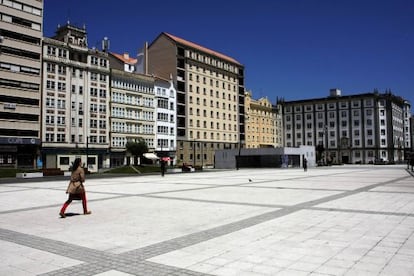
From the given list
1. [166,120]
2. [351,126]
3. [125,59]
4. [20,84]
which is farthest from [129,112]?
[351,126]

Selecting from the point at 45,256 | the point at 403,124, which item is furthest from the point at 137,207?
the point at 403,124

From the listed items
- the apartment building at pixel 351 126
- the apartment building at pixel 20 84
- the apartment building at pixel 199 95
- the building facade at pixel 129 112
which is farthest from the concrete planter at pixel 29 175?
the apartment building at pixel 351 126

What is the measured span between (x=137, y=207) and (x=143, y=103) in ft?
210

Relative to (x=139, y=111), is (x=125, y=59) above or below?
above

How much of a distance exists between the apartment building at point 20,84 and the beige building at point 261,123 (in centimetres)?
6067

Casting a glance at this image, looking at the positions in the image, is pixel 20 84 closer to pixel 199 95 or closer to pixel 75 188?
pixel 199 95

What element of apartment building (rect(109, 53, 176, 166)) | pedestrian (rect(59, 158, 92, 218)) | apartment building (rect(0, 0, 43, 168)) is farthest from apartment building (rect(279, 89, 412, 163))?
pedestrian (rect(59, 158, 92, 218))

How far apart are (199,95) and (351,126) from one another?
5677 centimetres

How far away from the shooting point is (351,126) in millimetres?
118562

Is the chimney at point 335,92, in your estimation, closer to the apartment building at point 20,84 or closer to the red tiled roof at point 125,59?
the red tiled roof at point 125,59

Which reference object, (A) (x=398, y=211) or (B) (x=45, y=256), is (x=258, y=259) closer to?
(B) (x=45, y=256)

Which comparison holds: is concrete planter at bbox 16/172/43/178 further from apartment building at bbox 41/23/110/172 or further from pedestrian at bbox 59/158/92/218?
pedestrian at bbox 59/158/92/218

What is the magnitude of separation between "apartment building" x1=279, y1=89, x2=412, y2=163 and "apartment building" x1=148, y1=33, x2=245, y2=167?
105 feet

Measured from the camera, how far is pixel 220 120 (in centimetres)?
9475
